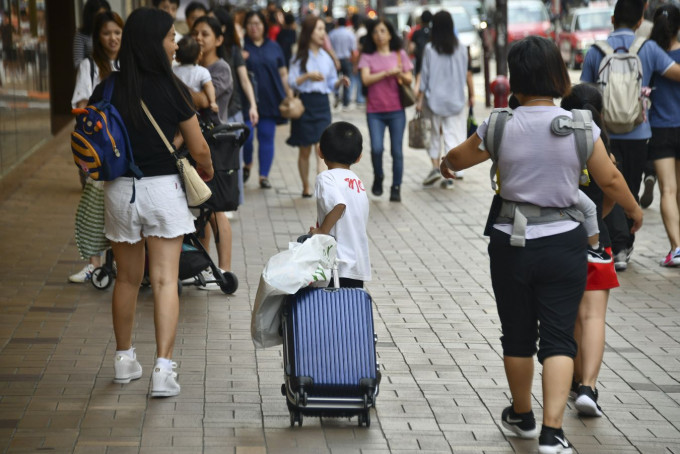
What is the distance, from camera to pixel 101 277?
315 inches

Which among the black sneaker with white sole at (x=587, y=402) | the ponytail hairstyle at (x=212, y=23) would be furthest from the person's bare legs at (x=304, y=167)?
the black sneaker with white sole at (x=587, y=402)

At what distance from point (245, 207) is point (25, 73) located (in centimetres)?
548

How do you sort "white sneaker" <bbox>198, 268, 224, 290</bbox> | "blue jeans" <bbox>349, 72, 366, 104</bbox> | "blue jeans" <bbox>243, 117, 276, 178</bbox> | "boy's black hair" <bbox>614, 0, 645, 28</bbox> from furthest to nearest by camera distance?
"blue jeans" <bbox>349, 72, 366, 104</bbox>
"blue jeans" <bbox>243, 117, 276, 178</bbox>
"boy's black hair" <bbox>614, 0, 645, 28</bbox>
"white sneaker" <bbox>198, 268, 224, 290</bbox>

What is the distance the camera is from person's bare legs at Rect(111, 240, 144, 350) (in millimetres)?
5727

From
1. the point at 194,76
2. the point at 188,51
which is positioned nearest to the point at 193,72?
the point at 194,76

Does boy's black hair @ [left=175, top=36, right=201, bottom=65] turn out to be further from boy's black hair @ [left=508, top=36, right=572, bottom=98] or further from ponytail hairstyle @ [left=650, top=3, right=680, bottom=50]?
boy's black hair @ [left=508, top=36, right=572, bottom=98]

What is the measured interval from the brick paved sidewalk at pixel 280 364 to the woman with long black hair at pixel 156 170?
45cm

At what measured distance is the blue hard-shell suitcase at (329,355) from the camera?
16.6ft

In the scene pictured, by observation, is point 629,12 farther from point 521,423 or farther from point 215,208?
point 521,423

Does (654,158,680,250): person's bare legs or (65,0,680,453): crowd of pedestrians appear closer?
(65,0,680,453): crowd of pedestrians

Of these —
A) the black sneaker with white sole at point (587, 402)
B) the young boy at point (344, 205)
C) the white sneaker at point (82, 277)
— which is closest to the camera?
the black sneaker with white sole at point (587, 402)

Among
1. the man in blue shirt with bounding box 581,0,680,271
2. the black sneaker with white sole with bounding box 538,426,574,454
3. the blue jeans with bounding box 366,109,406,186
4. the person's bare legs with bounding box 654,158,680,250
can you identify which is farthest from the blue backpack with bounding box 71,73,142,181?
the blue jeans with bounding box 366,109,406,186

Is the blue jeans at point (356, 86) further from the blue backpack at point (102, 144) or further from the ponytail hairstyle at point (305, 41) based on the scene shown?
the blue backpack at point (102, 144)

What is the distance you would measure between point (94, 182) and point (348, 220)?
6.57 feet
